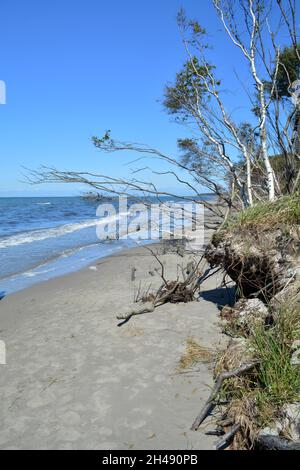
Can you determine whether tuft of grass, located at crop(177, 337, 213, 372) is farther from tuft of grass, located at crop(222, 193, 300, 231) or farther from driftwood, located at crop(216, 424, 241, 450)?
tuft of grass, located at crop(222, 193, 300, 231)

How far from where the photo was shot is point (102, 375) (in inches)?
147

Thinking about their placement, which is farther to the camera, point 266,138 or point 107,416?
point 266,138

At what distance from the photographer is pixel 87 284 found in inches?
319

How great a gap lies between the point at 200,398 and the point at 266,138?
670cm

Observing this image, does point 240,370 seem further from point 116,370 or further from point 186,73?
point 186,73

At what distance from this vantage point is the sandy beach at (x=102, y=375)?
2.86m

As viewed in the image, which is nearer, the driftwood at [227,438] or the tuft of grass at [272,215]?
the driftwood at [227,438]

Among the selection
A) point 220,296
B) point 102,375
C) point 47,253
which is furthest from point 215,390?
point 47,253

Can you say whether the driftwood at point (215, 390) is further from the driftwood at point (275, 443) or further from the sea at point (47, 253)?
the sea at point (47, 253)

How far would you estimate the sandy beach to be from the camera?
9.37ft

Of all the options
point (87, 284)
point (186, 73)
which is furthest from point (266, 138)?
point (87, 284)

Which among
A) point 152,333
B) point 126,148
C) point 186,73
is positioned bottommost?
point 152,333

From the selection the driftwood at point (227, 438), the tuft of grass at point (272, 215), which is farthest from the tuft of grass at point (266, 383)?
the tuft of grass at point (272, 215)

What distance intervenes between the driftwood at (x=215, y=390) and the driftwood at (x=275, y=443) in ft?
1.59
